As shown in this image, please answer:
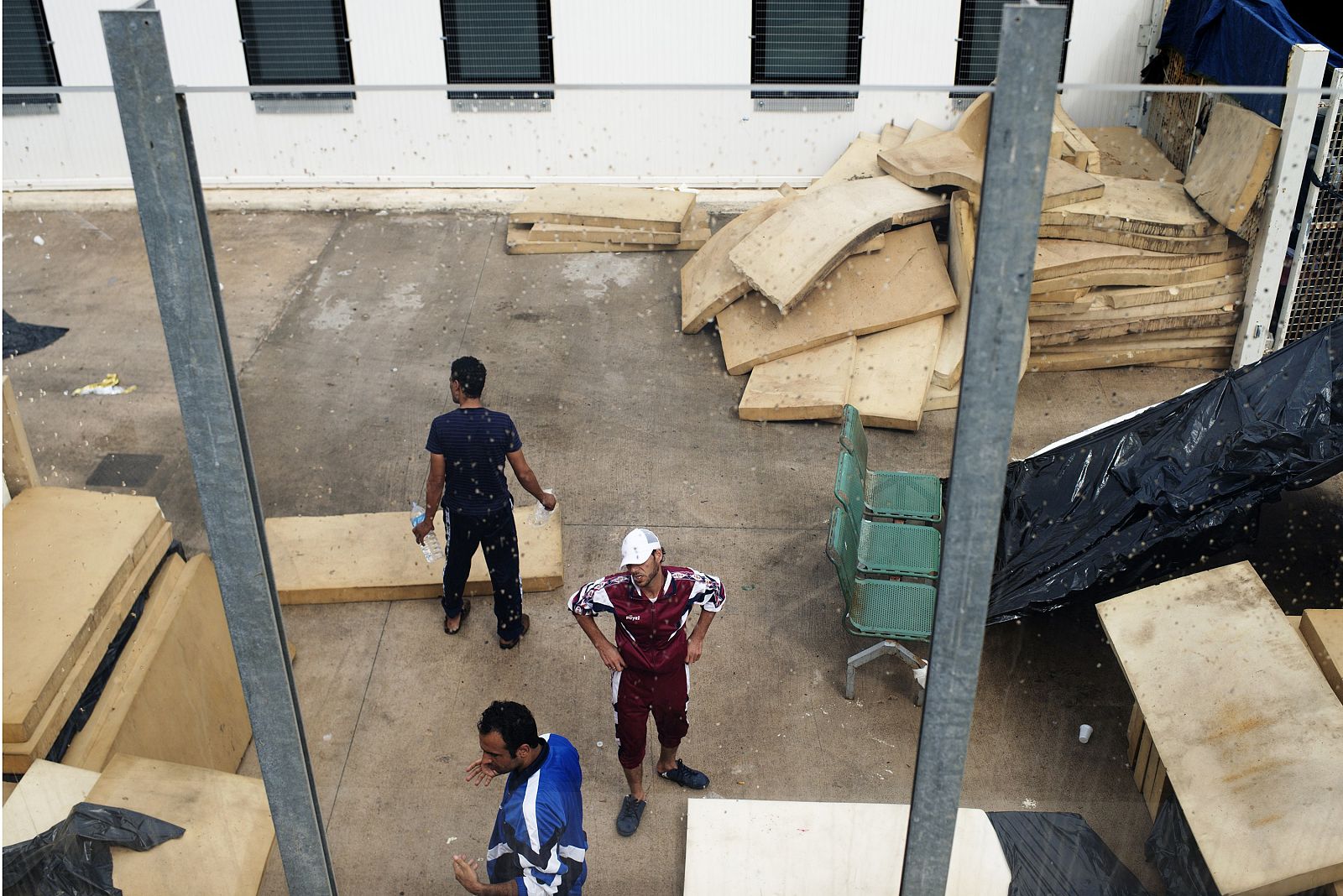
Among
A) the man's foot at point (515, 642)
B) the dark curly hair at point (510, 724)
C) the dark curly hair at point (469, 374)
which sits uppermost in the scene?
the dark curly hair at point (469, 374)

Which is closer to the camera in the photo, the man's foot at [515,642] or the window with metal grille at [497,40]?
the man's foot at [515,642]

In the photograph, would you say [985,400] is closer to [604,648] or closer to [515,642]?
[604,648]

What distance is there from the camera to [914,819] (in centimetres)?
199

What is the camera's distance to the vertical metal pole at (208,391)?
1591 millimetres

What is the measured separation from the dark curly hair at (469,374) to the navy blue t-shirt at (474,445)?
0.07 m

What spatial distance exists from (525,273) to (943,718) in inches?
106

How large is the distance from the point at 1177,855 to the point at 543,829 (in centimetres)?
156

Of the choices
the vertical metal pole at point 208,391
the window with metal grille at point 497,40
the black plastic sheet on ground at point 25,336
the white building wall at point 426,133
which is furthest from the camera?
the window with metal grille at point 497,40

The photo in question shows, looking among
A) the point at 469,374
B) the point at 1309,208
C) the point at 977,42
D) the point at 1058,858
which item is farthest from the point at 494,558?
the point at 977,42

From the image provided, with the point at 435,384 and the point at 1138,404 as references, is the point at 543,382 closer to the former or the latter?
the point at 435,384

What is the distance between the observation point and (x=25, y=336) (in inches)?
168

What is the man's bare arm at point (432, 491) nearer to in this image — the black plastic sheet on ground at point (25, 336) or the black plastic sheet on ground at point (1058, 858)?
the black plastic sheet on ground at point (25, 336)

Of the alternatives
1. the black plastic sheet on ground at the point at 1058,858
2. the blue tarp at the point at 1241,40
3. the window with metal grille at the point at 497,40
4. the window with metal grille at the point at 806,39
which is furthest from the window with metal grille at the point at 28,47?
the blue tarp at the point at 1241,40

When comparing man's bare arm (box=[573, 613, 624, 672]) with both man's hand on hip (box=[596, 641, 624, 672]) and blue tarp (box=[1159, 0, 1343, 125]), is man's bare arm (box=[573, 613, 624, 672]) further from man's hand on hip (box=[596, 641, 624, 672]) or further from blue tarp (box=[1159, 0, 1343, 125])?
blue tarp (box=[1159, 0, 1343, 125])
